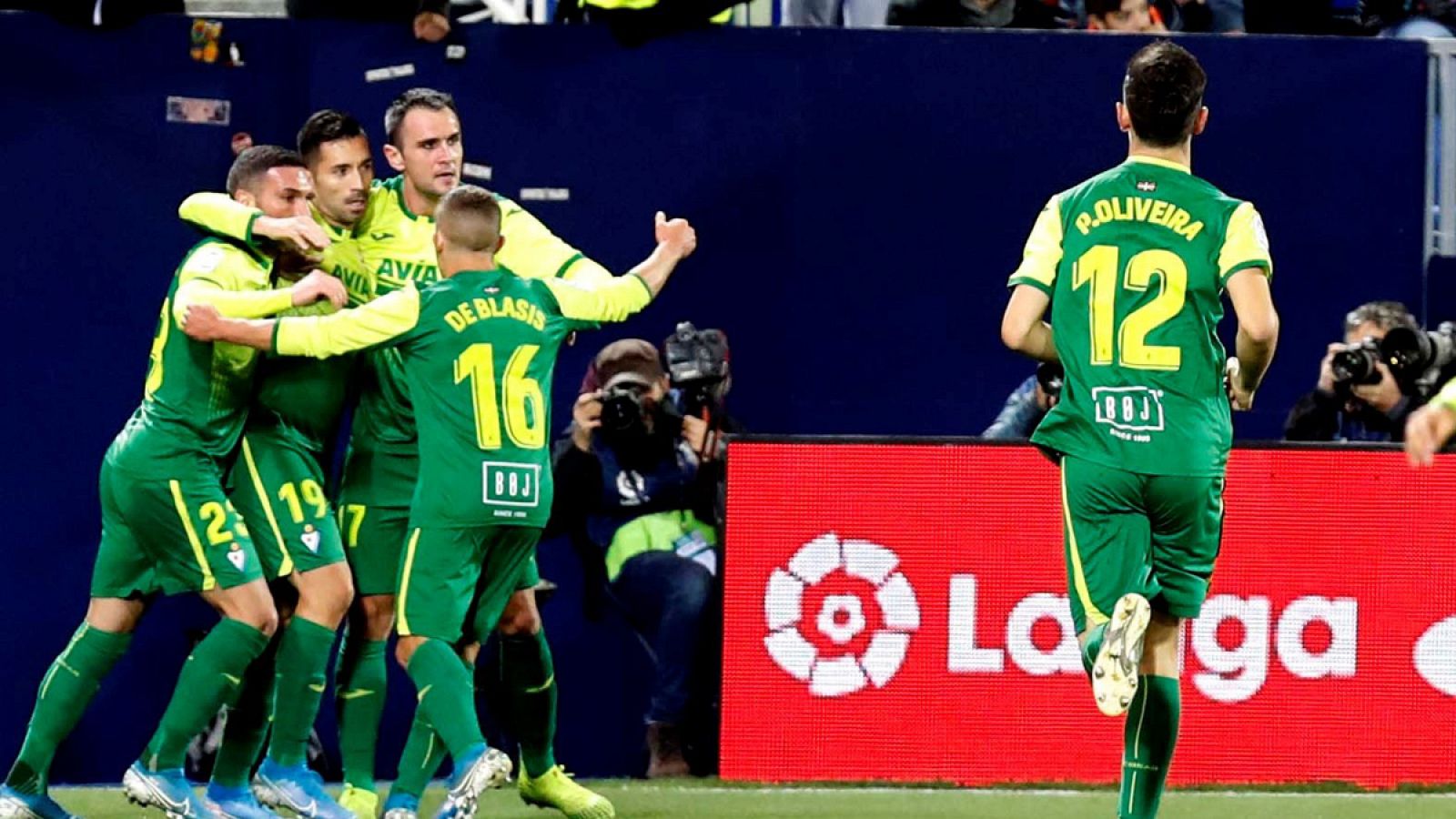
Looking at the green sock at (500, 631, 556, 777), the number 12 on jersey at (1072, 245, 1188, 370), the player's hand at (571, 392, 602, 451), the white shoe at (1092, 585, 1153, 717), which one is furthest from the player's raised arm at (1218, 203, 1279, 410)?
the player's hand at (571, 392, 602, 451)

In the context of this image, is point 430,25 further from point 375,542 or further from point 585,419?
point 375,542

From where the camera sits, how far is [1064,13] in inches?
432

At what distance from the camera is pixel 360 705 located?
7.96 meters

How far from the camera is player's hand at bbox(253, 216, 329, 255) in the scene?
7.55 m

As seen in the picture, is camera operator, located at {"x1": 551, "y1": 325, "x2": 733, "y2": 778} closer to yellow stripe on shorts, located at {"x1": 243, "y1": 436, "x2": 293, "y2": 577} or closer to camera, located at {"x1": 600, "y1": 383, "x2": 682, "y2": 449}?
camera, located at {"x1": 600, "y1": 383, "x2": 682, "y2": 449}

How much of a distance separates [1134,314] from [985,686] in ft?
9.57

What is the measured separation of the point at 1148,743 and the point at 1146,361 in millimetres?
965

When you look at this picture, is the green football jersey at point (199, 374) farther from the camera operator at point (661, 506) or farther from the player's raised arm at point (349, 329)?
the camera operator at point (661, 506)

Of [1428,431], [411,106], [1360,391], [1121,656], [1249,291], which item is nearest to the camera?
[1428,431]

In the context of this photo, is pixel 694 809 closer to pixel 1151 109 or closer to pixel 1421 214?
pixel 1151 109

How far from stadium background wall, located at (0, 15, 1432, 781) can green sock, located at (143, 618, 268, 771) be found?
93.1 inches

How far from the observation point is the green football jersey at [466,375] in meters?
7.10

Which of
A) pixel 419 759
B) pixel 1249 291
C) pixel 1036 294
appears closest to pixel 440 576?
pixel 419 759

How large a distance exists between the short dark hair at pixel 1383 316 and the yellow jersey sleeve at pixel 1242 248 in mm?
3173
